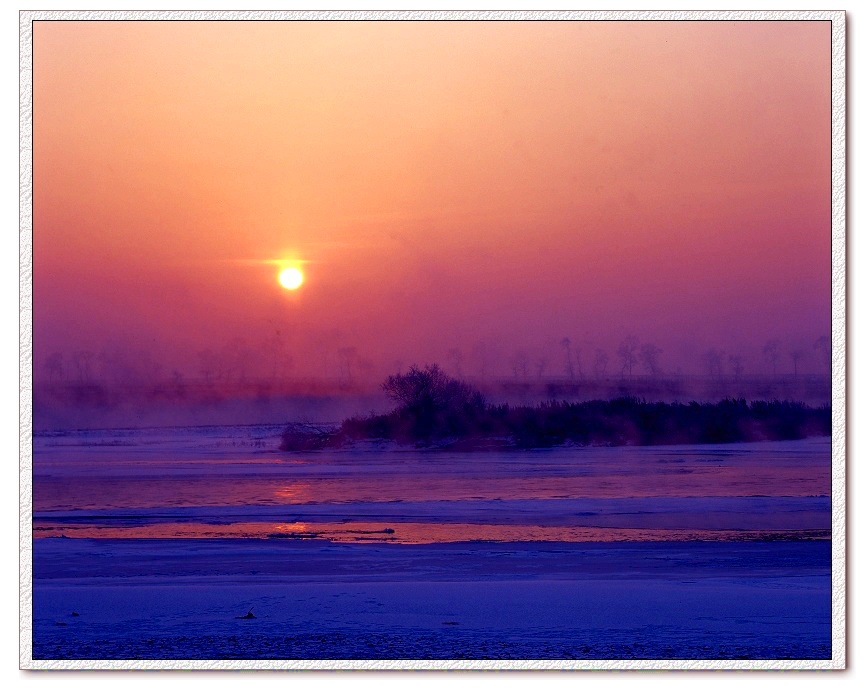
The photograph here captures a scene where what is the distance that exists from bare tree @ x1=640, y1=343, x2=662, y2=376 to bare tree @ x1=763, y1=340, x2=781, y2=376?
1.80 feet

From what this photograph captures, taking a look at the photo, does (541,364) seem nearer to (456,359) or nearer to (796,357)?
(456,359)

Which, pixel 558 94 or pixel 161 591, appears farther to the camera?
pixel 558 94

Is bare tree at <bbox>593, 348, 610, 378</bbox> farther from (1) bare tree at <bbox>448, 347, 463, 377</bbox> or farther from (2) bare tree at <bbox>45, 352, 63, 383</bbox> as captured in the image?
(2) bare tree at <bbox>45, 352, 63, 383</bbox>

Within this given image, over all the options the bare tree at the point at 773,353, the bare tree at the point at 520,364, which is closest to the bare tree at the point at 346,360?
the bare tree at the point at 520,364

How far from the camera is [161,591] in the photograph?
375cm

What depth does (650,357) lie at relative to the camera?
4.56 m

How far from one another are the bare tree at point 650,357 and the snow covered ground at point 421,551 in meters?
0.42

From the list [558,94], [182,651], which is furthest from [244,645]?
[558,94]

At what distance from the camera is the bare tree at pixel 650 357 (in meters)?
4.51

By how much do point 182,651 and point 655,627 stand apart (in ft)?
5.51

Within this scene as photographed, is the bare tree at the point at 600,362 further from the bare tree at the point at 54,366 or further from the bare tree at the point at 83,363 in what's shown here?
the bare tree at the point at 54,366

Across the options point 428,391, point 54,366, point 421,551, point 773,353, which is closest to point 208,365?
point 54,366

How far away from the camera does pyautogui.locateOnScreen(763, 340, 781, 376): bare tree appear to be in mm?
4008

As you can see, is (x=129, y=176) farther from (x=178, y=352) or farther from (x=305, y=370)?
(x=305, y=370)
